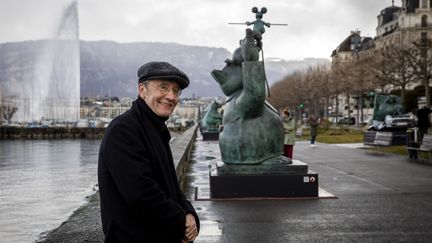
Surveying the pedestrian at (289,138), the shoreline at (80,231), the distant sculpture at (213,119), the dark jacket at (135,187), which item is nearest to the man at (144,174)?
the dark jacket at (135,187)

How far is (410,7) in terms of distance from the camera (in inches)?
3920

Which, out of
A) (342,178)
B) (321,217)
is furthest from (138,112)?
(342,178)

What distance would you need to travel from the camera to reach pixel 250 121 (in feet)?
37.5

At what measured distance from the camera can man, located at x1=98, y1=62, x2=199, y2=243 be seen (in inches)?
126

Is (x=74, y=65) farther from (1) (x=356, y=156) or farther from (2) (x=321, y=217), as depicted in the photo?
(2) (x=321, y=217)

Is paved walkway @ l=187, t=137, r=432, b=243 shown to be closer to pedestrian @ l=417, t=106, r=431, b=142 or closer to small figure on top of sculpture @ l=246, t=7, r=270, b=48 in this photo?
small figure on top of sculpture @ l=246, t=7, r=270, b=48

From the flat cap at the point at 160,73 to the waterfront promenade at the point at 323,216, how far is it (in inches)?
95.8

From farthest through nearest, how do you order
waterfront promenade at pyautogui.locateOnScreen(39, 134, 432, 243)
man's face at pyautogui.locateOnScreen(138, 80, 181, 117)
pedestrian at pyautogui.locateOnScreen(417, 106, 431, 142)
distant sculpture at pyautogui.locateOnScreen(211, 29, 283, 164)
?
pedestrian at pyautogui.locateOnScreen(417, 106, 431, 142), distant sculpture at pyautogui.locateOnScreen(211, 29, 283, 164), waterfront promenade at pyautogui.locateOnScreen(39, 134, 432, 243), man's face at pyautogui.locateOnScreen(138, 80, 181, 117)

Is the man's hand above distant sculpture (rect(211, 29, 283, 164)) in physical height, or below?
below

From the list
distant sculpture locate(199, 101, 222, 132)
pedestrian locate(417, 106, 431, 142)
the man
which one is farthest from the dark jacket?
distant sculpture locate(199, 101, 222, 132)

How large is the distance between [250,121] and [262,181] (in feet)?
3.96

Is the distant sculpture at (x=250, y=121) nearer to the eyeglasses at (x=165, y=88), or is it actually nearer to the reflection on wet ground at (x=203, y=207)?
the reflection on wet ground at (x=203, y=207)

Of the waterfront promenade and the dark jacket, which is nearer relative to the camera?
the dark jacket

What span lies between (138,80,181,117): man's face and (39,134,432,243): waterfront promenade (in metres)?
2.36
